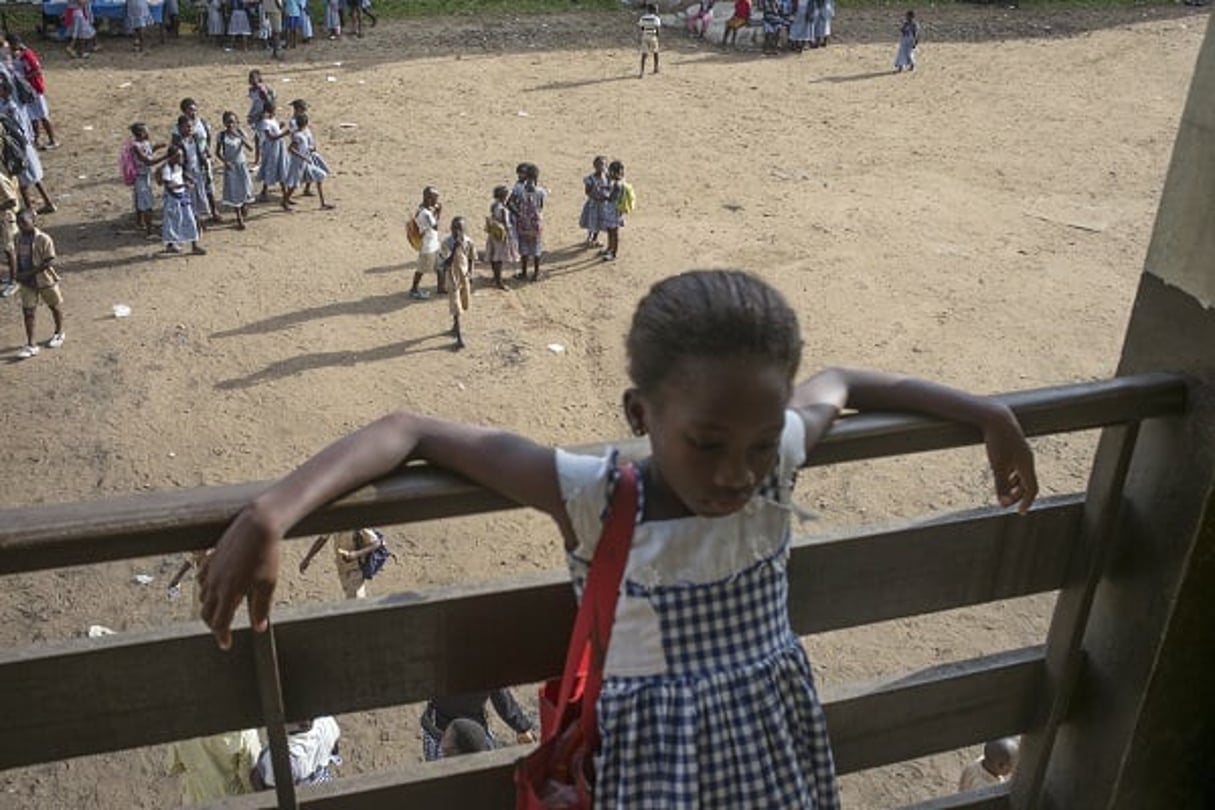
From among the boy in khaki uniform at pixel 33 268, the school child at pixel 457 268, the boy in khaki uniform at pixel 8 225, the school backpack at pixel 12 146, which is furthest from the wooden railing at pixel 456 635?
the school backpack at pixel 12 146

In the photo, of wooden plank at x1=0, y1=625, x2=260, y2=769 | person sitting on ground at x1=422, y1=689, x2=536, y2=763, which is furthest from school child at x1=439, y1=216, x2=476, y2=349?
wooden plank at x1=0, y1=625, x2=260, y2=769

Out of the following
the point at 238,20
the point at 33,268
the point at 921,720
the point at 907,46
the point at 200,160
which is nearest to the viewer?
the point at 921,720

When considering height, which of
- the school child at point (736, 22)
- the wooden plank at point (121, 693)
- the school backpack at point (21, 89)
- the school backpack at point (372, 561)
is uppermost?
the school child at point (736, 22)

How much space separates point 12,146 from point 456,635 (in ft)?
40.9

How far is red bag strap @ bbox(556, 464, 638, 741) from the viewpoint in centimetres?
172

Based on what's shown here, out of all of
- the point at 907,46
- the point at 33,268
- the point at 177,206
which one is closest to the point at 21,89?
the point at 177,206

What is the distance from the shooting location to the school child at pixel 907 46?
1842 cm

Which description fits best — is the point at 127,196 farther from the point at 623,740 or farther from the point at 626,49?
the point at 623,740

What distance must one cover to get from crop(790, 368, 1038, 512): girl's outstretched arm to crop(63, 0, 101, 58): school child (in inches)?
765

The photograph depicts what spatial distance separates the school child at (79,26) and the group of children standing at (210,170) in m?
6.58

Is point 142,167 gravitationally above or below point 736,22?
below

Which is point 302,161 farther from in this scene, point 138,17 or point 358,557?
point 138,17

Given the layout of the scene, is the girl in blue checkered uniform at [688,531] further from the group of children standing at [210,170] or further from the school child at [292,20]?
the school child at [292,20]

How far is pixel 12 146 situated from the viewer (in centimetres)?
1235
